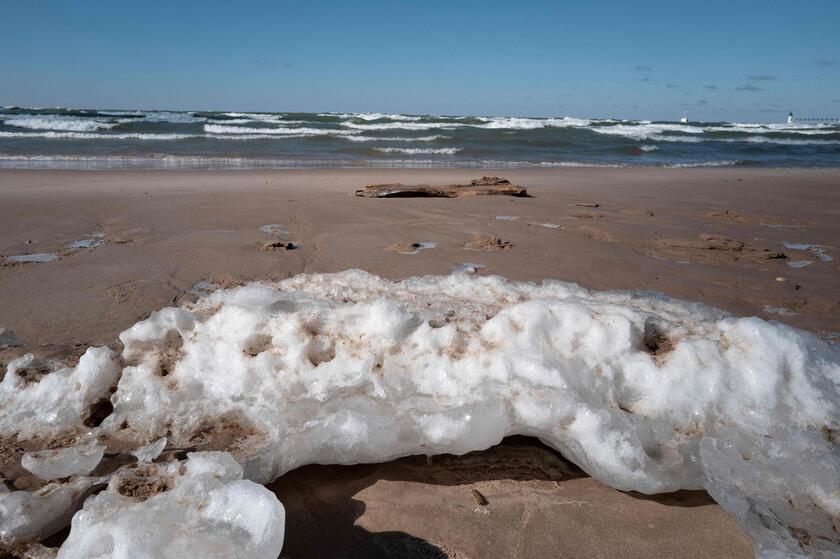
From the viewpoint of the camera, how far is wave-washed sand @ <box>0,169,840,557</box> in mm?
1316

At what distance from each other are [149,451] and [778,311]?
8.89 ft

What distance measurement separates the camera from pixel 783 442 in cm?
150

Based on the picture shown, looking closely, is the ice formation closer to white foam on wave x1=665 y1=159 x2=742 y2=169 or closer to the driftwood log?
the driftwood log

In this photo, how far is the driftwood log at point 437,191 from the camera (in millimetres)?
5504

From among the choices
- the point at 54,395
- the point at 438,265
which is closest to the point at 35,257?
the point at 54,395

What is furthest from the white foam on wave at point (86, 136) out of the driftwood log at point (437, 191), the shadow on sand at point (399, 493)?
the shadow on sand at point (399, 493)

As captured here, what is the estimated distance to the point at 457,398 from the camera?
1.67 metres

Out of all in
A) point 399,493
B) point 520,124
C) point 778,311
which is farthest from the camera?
point 520,124

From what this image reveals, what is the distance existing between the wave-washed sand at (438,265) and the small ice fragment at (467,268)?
0.01 m

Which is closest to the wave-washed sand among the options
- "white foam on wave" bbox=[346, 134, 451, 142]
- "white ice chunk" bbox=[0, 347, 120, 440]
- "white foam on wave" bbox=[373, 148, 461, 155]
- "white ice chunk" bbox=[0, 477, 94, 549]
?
"white ice chunk" bbox=[0, 347, 120, 440]

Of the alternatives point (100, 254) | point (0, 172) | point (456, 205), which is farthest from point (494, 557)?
point (0, 172)

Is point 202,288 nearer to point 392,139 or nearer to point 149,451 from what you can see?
point 149,451

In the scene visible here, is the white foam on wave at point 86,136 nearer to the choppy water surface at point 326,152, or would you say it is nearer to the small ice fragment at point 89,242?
the choppy water surface at point 326,152

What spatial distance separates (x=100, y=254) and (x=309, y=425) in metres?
2.46
